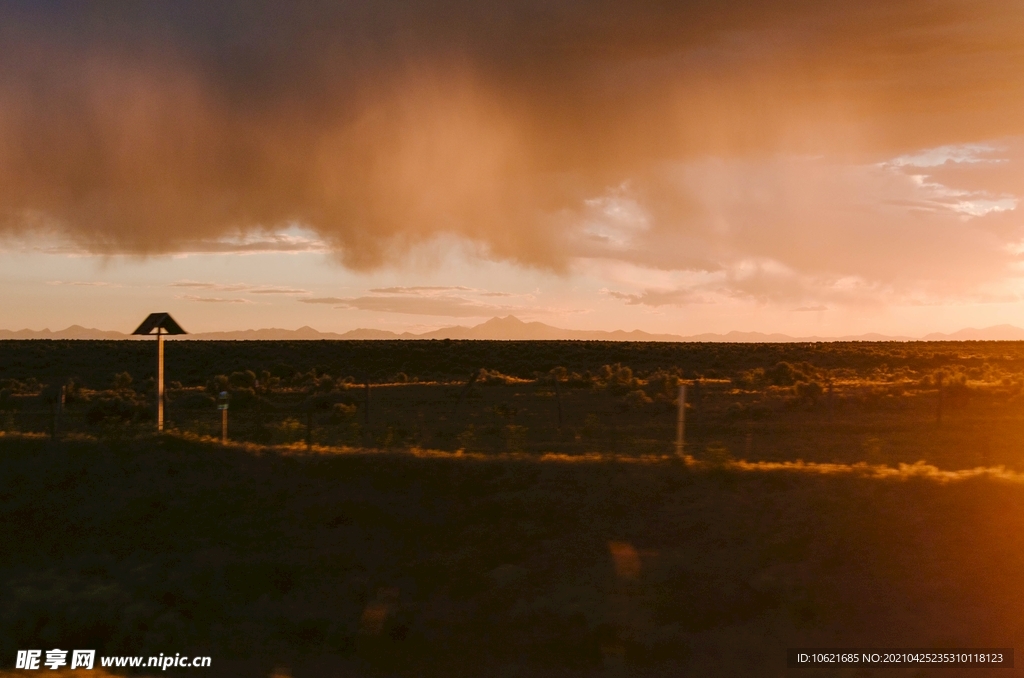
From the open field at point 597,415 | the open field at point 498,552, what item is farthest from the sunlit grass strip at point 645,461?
the open field at point 597,415

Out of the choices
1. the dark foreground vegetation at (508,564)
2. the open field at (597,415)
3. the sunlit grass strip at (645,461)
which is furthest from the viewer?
the open field at (597,415)

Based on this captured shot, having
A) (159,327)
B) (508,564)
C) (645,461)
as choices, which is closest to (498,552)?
(508,564)

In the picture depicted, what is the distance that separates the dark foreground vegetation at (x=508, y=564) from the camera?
12.4 metres

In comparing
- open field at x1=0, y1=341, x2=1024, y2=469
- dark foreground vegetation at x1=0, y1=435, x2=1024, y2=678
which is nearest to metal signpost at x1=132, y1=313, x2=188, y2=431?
open field at x1=0, y1=341, x2=1024, y2=469

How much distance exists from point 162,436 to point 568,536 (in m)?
11.8

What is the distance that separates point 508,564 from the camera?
1526 cm

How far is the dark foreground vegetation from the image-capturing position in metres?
12.4

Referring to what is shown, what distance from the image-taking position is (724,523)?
1532 centimetres

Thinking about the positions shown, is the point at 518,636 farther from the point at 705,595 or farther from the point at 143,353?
the point at 143,353

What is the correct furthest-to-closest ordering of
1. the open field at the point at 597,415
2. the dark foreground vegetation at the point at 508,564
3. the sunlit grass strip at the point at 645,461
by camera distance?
1. the open field at the point at 597,415
2. the sunlit grass strip at the point at 645,461
3. the dark foreground vegetation at the point at 508,564

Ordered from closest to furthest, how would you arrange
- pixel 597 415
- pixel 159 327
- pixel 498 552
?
1. pixel 498 552
2. pixel 159 327
3. pixel 597 415

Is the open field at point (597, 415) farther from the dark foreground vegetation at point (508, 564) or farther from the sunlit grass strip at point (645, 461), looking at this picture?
the dark foreground vegetation at point (508, 564)

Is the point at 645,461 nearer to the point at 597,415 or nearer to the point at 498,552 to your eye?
the point at 498,552

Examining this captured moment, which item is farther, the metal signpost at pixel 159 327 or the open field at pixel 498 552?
the metal signpost at pixel 159 327
